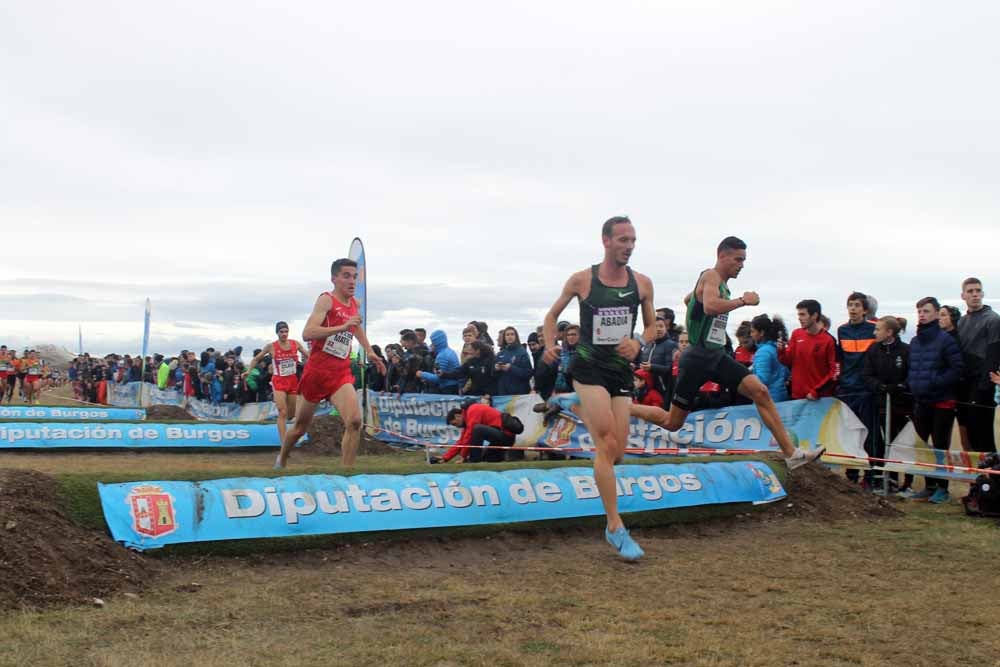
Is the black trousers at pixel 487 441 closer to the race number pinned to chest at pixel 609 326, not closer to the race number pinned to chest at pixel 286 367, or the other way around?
the race number pinned to chest at pixel 286 367

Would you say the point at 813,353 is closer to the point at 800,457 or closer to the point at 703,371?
the point at 800,457

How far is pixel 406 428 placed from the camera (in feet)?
55.5

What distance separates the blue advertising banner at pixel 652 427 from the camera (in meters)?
10.2

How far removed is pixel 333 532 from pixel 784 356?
697 cm

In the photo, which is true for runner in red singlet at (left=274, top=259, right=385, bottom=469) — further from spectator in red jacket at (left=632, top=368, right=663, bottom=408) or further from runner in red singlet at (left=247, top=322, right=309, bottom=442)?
spectator in red jacket at (left=632, top=368, right=663, bottom=408)

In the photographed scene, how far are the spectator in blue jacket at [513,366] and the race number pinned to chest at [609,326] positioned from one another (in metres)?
8.07

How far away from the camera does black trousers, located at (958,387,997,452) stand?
30.1ft

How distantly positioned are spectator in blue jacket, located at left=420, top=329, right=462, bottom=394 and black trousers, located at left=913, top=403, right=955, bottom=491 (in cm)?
779

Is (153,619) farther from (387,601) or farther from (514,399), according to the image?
(514,399)

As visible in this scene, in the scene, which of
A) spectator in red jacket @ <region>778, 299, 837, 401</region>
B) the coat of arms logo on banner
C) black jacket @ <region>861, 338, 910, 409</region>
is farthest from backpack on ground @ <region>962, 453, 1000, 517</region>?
the coat of arms logo on banner

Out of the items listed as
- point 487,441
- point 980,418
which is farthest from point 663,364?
point 980,418

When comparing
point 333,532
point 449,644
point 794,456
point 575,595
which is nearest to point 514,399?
point 794,456

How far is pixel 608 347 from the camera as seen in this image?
20.9ft

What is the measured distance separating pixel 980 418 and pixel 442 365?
882 cm
